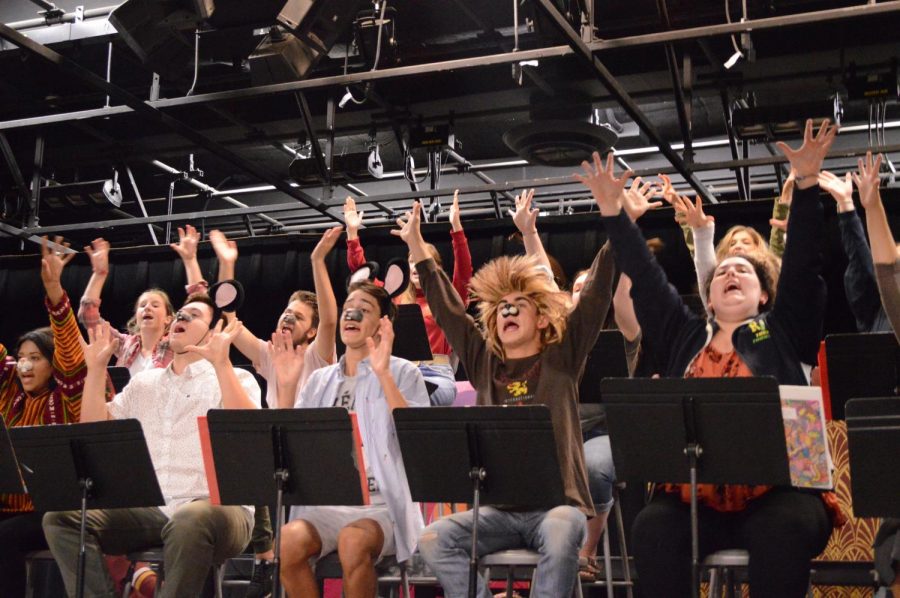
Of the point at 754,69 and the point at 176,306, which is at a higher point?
the point at 754,69

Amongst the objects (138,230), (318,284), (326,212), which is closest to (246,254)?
(326,212)

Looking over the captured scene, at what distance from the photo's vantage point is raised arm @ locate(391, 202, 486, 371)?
3.42 metres

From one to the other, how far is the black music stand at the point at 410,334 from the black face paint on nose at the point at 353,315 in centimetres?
41

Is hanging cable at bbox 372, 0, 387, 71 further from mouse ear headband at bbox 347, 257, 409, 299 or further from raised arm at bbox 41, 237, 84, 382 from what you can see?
raised arm at bbox 41, 237, 84, 382

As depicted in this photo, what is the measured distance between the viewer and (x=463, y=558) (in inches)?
119

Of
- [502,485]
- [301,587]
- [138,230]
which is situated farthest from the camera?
[138,230]

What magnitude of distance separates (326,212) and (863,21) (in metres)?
3.32

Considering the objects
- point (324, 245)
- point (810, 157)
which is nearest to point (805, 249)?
point (810, 157)

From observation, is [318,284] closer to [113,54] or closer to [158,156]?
[113,54]

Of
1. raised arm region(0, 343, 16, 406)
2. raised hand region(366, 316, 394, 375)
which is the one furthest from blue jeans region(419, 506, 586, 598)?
raised arm region(0, 343, 16, 406)

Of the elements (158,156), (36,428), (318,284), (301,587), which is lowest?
(301,587)

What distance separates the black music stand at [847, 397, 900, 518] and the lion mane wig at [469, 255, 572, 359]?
1.04 m

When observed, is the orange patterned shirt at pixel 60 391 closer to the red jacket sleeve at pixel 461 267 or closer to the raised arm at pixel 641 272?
the red jacket sleeve at pixel 461 267

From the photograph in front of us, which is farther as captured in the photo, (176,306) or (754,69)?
(176,306)
